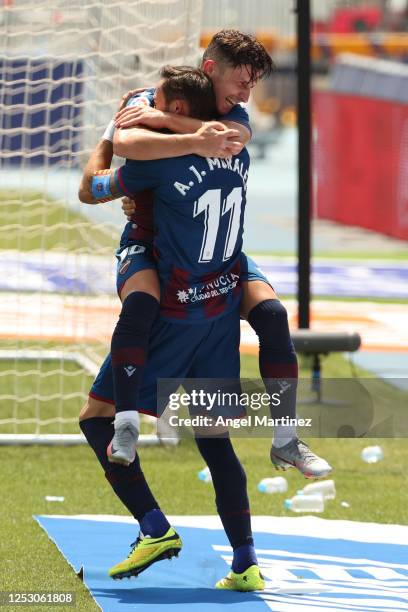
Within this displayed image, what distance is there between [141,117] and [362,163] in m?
15.8

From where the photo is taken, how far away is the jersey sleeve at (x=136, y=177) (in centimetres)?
519

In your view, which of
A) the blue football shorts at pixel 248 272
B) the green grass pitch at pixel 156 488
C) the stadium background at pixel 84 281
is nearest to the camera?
the blue football shorts at pixel 248 272

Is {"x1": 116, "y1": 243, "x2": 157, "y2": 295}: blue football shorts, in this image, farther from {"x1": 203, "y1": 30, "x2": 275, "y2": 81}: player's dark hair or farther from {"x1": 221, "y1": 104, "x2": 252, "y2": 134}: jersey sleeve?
{"x1": 203, "y1": 30, "x2": 275, "y2": 81}: player's dark hair

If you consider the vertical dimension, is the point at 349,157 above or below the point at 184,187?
below

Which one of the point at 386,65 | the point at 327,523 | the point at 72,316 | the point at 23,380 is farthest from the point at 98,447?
the point at 386,65

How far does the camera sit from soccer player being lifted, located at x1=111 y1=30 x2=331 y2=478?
514cm

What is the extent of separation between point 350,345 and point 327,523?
2.69 meters

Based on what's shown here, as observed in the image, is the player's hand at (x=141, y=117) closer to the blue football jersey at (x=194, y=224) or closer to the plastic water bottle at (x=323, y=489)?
the blue football jersey at (x=194, y=224)

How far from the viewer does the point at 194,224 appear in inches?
206

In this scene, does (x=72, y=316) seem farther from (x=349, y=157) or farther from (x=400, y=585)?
(x=349, y=157)

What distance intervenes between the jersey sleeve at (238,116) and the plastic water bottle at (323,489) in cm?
257

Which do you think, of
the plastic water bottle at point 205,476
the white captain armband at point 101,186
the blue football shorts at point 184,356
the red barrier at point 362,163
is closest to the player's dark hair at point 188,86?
the white captain armband at point 101,186

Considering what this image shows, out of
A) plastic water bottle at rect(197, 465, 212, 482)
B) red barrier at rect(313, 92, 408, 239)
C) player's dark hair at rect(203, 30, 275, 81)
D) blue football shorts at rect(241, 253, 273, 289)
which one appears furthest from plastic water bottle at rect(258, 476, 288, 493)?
red barrier at rect(313, 92, 408, 239)

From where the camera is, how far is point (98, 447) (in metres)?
5.54
